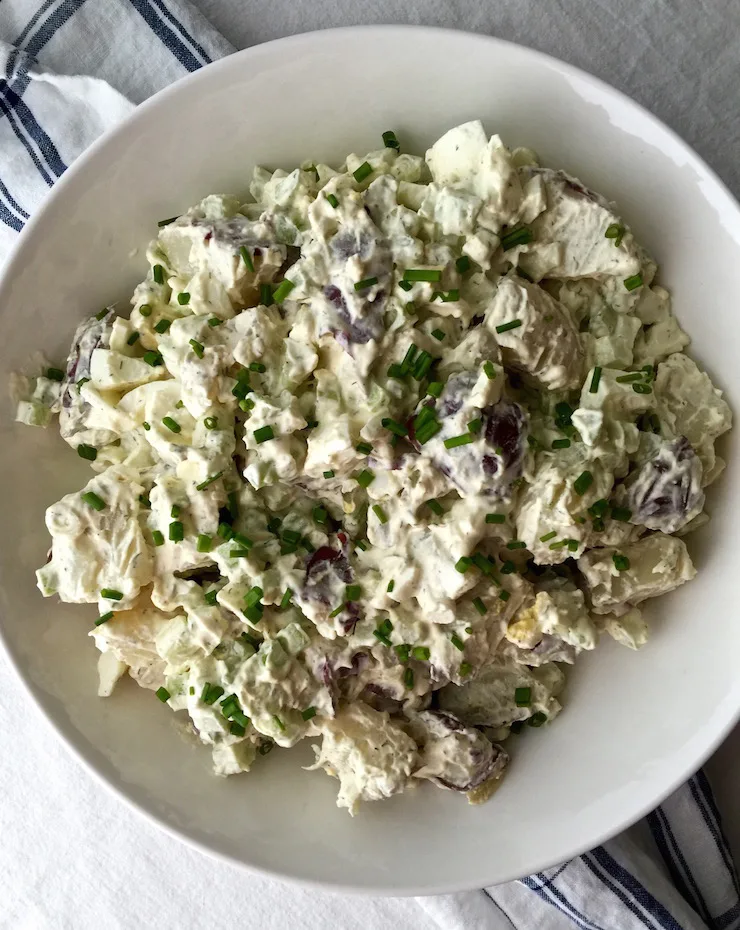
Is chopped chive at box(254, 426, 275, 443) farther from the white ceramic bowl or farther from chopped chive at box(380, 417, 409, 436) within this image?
the white ceramic bowl

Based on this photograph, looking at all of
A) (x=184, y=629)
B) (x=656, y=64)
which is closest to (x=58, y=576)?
(x=184, y=629)

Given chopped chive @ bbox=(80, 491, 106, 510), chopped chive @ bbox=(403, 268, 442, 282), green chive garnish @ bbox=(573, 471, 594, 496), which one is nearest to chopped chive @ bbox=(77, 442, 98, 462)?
chopped chive @ bbox=(80, 491, 106, 510)

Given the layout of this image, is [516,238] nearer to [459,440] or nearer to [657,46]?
[459,440]

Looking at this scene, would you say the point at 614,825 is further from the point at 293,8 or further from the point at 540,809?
the point at 293,8

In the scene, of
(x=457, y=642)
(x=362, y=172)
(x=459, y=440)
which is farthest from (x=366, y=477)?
(x=362, y=172)

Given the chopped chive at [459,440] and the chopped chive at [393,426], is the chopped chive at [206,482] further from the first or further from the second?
the chopped chive at [459,440]

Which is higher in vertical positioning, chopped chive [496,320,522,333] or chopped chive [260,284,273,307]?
chopped chive [496,320,522,333]

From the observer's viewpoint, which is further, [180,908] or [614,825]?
[180,908]
